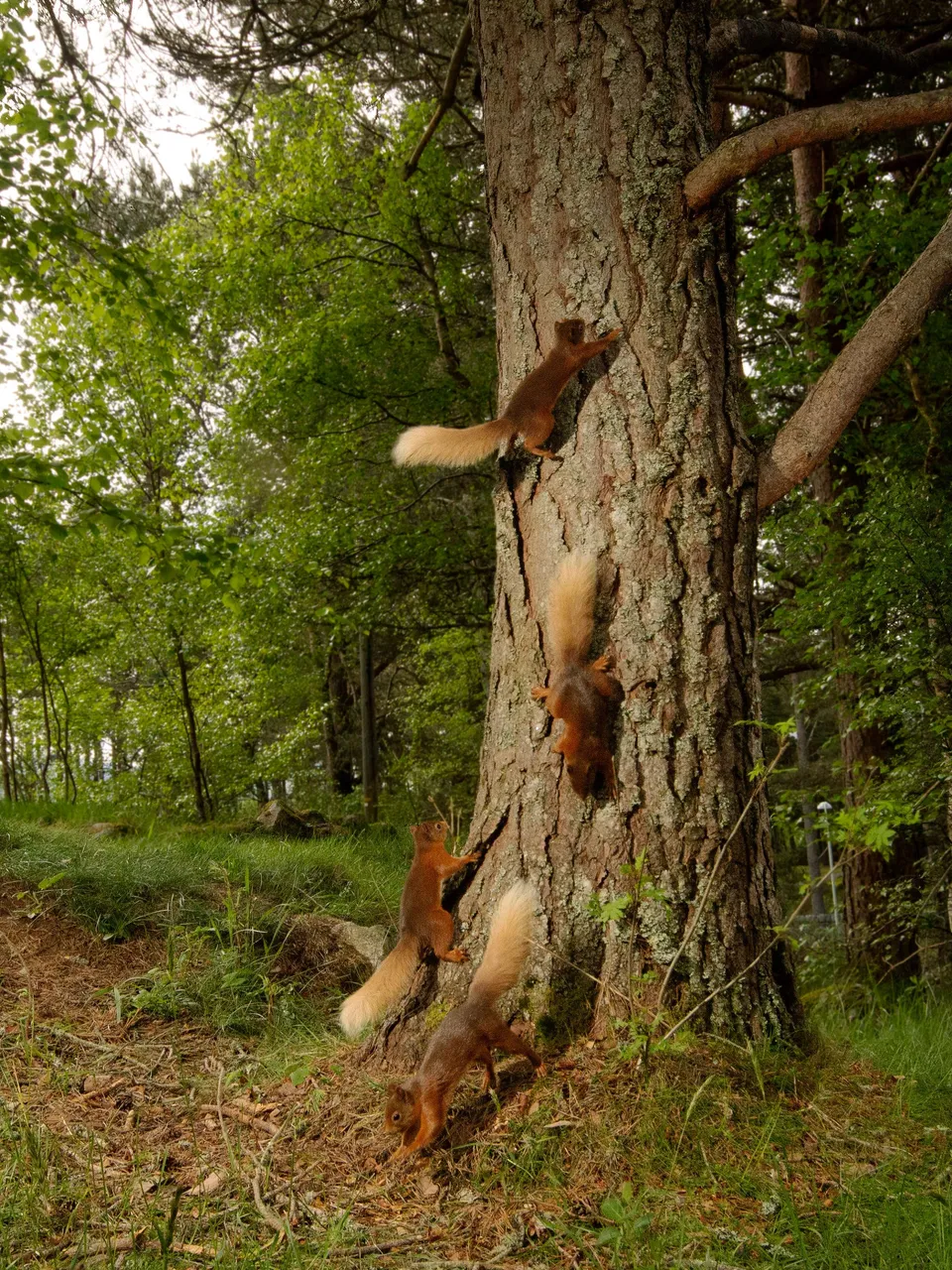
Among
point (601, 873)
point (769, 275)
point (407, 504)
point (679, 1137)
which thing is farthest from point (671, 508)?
point (407, 504)

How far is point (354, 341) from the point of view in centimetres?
854

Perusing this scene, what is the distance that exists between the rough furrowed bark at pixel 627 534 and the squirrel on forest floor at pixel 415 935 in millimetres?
82

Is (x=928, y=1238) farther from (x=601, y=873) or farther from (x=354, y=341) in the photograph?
(x=354, y=341)

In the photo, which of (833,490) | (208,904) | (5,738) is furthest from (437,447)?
(5,738)

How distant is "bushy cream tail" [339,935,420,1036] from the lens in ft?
8.64

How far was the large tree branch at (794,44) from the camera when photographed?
110 inches

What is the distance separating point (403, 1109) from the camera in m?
2.08

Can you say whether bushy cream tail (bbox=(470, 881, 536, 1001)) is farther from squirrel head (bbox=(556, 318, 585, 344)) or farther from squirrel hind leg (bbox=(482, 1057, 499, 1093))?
squirrel head (bbox=(556, 318, 585, 344))

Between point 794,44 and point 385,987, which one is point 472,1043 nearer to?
point 385,987

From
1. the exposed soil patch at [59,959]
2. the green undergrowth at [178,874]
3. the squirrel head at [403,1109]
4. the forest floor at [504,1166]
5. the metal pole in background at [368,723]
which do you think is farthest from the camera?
the metal pole in background at [368,723]

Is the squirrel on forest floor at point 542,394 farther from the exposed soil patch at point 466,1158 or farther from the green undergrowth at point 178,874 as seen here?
the green undergrowth at point 178,874

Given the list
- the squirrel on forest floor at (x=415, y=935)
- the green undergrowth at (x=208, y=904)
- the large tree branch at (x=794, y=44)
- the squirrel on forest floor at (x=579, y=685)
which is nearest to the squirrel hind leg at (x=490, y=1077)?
the squirrel on forest floor at (x=415, y=935)

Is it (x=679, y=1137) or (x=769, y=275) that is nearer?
(x=679, y=1137)

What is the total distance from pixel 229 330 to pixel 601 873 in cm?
893
